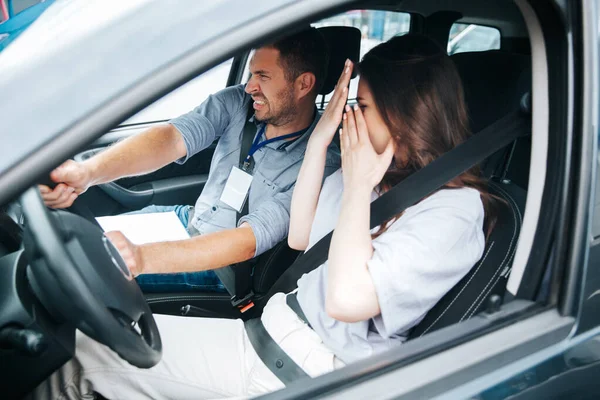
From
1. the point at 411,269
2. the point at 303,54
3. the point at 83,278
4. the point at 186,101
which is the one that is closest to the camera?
the point at 83,278

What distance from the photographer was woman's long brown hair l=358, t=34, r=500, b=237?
1322 millimetres

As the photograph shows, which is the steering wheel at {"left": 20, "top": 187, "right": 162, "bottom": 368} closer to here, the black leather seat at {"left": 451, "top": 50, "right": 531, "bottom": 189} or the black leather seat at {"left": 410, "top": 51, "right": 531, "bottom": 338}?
the black leather seat at {"left": 410, "top": 51, "right": 531, "bottom": 338}

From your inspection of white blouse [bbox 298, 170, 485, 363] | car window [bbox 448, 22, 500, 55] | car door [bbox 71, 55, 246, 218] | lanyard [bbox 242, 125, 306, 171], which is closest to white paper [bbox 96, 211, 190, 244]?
lanyard [bbox 242, 125, 306, 171]

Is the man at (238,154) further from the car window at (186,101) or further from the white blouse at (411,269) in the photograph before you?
the car window at (186,101)

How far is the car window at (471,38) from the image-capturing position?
1779mm

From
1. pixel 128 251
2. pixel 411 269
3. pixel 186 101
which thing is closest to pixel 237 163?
pixel 128 251

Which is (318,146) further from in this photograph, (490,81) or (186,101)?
(186,101)

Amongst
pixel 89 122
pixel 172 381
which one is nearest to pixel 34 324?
pixel 172 381

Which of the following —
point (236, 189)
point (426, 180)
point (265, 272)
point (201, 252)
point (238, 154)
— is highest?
point (426, 180)

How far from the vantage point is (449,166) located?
1.25m

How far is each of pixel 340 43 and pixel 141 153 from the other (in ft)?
2.68

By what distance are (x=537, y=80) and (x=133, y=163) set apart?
1385mm

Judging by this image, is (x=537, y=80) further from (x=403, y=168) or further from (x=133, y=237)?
(x=133, y=237)

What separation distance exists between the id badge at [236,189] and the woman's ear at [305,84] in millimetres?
352
